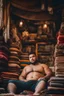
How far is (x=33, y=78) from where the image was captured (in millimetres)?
11516

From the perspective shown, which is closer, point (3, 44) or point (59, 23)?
point (3, 44)

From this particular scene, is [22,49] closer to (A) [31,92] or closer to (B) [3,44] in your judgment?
(B) [3,44]

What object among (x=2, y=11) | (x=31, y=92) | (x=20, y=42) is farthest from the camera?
(x=20, y=42)

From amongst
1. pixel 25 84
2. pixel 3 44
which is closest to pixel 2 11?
pixel 3 44

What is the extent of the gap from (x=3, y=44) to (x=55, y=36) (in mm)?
1756

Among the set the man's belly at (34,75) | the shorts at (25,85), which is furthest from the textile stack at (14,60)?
the shorts at (25,85)

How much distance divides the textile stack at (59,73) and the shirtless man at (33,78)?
0.25m

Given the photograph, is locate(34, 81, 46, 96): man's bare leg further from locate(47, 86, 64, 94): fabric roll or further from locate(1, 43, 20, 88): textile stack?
locate(1, 43, 20, 88): textile stack

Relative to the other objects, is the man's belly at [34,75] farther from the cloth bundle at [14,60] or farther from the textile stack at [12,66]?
the cloth bundle at [14,60]

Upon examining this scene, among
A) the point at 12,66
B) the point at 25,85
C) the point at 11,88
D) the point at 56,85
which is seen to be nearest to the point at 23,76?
the point at 12,66

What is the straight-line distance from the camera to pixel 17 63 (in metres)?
12.1

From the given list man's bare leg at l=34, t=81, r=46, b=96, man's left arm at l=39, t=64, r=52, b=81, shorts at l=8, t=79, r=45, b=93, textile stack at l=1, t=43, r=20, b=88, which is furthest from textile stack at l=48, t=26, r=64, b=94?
textile stack at l=1, t=43, r=20, b=88

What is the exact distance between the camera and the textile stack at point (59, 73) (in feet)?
34.2

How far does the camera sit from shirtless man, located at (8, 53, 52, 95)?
35.2ft
